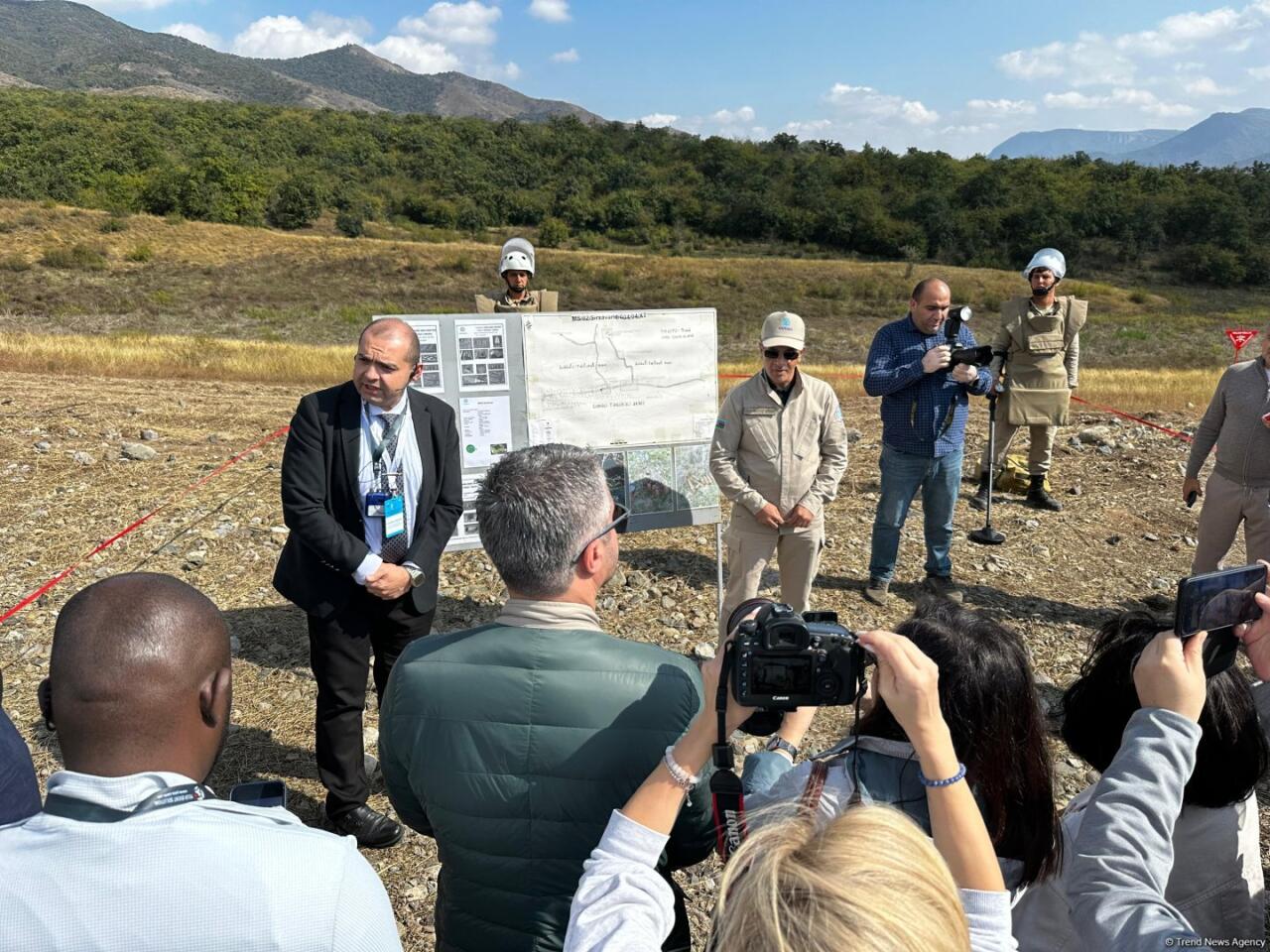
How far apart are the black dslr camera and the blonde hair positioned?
324mm

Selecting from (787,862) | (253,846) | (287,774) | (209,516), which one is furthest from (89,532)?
(787,862)

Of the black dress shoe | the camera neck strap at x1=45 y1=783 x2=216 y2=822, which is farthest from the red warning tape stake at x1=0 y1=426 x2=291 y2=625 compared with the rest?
the camera neck strap at x1=45 y1=783 x2=216 y2=822

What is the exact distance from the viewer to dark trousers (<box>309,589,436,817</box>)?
3178 mm

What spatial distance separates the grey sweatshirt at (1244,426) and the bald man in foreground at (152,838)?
15.6 feet

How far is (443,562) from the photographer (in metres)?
6.12

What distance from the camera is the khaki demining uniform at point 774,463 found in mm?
4320

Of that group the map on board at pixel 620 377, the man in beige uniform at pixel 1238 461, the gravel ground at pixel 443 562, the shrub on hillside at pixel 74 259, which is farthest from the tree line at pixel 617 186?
the man in beige uniform at pixel 1238 461

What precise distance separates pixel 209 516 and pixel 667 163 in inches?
2763

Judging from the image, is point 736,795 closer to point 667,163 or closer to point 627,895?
point 627,895

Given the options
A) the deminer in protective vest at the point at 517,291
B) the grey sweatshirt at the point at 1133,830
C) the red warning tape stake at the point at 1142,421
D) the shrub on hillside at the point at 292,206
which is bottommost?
the red warning tape stake at the point at 1142,421

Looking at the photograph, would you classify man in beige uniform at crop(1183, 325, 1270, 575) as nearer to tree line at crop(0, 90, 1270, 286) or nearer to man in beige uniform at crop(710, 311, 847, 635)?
man in beige uniform at crop(710, 311, 847, 635)

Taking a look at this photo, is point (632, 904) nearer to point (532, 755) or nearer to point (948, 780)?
point (532, 755)

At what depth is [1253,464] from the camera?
4305mm

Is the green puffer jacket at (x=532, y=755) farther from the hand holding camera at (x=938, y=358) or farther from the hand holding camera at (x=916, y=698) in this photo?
the hand holding camera at (x=938, y=358)
